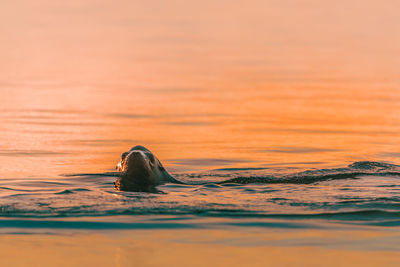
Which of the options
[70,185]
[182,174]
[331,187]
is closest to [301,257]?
[331,187]

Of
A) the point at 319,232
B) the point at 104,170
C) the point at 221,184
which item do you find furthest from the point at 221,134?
the point at 319,232

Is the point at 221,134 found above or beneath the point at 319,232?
above

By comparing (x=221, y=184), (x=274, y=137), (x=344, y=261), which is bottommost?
(x=344, y=261)

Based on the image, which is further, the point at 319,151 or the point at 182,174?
the point at 319,151

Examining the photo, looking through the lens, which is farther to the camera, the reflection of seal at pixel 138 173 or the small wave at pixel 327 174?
the small wave at pixel 327 174

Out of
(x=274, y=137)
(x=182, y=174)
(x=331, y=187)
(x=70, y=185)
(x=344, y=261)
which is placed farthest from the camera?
(x=274, y=137)

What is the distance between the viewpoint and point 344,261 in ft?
19.9

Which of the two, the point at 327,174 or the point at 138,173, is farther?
the point at 327,174

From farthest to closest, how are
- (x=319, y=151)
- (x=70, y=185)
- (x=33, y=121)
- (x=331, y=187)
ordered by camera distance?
(x=33, y=121) < (x=319, y=151) < (x=70, y=185) < (x=331, y=187)

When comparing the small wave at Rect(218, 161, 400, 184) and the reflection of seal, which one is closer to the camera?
the reflection of seal

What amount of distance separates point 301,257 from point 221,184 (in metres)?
5.57

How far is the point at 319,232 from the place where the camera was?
725 centimetres

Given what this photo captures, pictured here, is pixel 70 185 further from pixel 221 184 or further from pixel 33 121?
pixel 33 121

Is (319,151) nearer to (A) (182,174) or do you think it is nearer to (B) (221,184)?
(A) (182,174)
